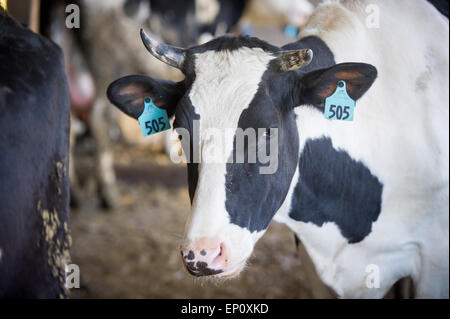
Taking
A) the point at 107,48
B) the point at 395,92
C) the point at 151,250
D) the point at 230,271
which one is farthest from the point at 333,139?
the point at 107,48

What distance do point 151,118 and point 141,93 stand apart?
114 mm

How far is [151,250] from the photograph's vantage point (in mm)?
3842

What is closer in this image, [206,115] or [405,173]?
[206,115]

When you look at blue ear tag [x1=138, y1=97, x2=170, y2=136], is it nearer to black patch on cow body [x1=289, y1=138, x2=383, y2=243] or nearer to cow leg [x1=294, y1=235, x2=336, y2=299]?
black patch on cow body [x1=289, y1=138, x2=383, y2=243]

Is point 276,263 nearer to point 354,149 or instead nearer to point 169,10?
point 354,149

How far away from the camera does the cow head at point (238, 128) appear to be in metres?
1.49

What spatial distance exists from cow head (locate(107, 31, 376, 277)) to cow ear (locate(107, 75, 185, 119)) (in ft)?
0.10

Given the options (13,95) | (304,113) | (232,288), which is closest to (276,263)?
(232,288)

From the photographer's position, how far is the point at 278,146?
164cm

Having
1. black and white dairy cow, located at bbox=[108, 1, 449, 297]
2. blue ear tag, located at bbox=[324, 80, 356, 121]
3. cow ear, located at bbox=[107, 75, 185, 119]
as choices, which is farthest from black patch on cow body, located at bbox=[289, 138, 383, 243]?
cow ear, located at bbox=[107, 75, 185, 119]

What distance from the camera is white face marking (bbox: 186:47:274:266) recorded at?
4.88 feet

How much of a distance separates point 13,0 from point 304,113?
203cm

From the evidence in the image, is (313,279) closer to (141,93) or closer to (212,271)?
(212,271)
